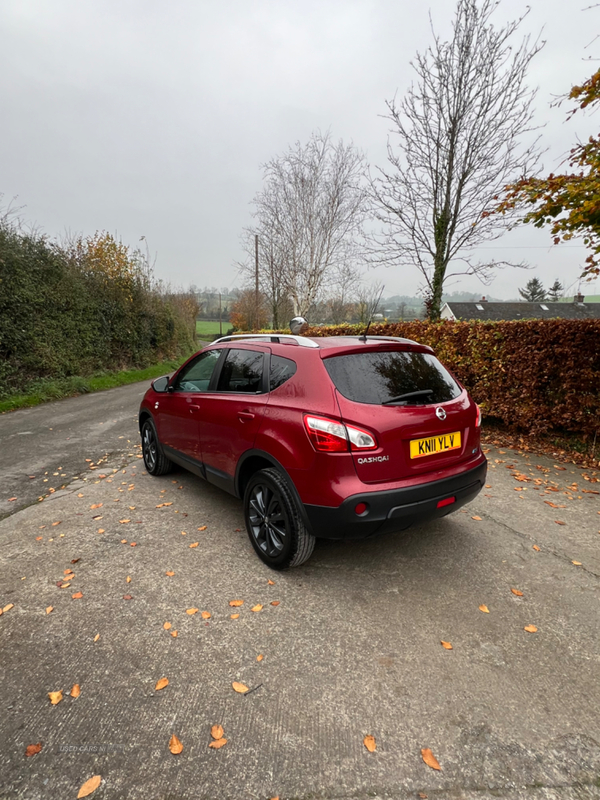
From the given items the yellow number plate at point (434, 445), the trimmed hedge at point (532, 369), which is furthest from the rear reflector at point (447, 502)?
the trimmed hedge at point (532, 369)

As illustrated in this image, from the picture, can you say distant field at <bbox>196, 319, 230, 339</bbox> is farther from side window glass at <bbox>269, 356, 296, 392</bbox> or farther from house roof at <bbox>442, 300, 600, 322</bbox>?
side window glass at <bbox>269, 356, 296, 392</bbox>

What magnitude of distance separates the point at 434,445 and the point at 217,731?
192 cm

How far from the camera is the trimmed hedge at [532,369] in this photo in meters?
5.23

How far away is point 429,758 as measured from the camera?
167 cm

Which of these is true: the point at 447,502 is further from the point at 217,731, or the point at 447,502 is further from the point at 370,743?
the point at 217,731

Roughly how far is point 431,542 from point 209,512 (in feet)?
6.65

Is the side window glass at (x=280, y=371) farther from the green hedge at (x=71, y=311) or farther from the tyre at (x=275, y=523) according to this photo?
the green hedge at (x=71, y=311)

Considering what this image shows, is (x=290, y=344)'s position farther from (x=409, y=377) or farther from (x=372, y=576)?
(x=372, y=576)

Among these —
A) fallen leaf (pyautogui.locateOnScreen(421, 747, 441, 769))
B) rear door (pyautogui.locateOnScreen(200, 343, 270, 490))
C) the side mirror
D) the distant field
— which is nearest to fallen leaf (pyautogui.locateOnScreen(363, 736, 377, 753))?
fallen leaf (pyautogui.locateOnScreen(421, 747, 441, 769))

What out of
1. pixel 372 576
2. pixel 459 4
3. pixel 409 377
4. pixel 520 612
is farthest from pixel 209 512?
pixel 459 4

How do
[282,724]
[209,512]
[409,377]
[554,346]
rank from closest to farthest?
1. [282,724]
2. [409,377]
3. [209,512]
4. [554,346]

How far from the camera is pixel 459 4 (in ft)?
30.1

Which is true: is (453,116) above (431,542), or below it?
above

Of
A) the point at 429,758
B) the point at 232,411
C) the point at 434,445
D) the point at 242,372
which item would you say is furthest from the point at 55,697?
the point at 434,445
